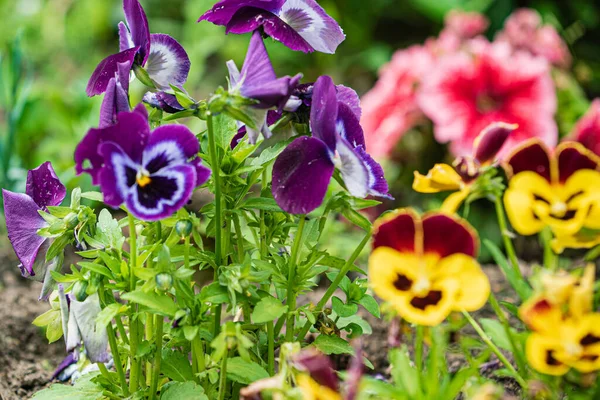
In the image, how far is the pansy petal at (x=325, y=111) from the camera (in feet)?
2.70

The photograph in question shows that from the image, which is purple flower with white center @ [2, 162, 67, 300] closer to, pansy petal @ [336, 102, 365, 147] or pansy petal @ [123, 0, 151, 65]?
pansy petal @ [123, 0, 151, 65]

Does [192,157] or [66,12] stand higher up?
[192,157]

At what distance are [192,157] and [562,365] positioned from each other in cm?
45

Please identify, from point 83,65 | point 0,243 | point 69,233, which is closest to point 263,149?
point 69,233

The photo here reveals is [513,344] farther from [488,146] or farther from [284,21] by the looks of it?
[284,21]

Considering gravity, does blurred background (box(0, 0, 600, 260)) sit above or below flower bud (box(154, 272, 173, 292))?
below

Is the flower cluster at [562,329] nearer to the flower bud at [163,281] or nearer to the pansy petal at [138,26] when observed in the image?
the flower bud at [163,281]

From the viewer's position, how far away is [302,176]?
834mm

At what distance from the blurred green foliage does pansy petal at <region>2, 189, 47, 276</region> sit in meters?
1.73

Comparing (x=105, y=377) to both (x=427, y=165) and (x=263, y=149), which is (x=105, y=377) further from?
(x=427, y=165)

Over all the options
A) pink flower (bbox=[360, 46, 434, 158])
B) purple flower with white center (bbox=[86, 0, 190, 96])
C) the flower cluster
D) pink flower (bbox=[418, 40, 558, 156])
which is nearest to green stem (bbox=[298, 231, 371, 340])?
the flower cluster

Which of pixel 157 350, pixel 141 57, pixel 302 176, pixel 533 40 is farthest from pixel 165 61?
pixel 533 40

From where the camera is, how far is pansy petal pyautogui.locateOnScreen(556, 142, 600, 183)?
83 centimetres

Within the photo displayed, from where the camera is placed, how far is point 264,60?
32.4 inches
